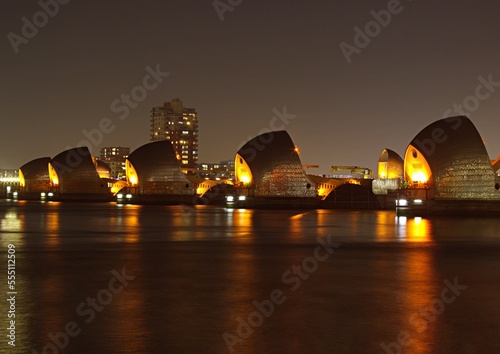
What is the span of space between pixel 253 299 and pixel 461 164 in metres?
31.3

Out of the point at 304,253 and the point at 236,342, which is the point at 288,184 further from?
the point at 236,342

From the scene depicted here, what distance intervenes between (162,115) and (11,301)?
182567mm

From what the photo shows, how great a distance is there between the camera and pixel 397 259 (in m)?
12.3

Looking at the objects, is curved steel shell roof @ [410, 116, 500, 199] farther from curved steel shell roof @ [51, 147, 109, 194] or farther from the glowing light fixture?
curved steel shell roof @ [51, 147, 109, 194]

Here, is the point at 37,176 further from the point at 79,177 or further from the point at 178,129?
the point at 178,129

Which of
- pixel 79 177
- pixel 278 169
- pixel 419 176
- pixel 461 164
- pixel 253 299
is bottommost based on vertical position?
pixel 253 299

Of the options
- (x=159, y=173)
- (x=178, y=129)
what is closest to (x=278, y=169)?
(x=159, y=173)

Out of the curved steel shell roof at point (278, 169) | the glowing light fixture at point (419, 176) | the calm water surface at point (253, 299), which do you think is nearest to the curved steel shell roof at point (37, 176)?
the curved steel shell roof at point (278, 169)

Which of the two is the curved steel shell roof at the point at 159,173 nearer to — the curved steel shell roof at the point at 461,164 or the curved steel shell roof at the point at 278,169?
the curved steel shell roof at the point at 278,169

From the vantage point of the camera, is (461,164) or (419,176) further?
(419,176)

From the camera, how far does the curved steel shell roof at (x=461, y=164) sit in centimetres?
3641

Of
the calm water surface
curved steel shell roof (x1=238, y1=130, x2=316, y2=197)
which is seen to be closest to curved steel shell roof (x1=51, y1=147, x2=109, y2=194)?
curved steel shell roof (x1=238, y1=130, x2=316, y2=197)

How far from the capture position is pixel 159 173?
57969 mm

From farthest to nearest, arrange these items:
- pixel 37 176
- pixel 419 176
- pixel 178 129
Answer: pixel 178 129 → pixel 37 176 → pixel 419 176
